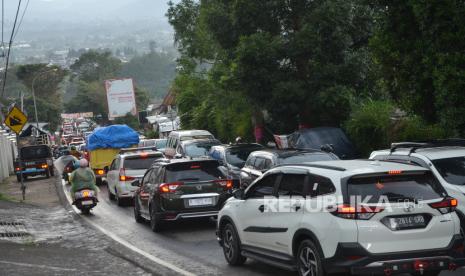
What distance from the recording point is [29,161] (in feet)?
146

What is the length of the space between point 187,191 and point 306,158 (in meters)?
3.14

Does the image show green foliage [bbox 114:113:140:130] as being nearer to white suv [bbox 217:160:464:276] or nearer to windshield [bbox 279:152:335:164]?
windshield [bbox 279:152:335:164]

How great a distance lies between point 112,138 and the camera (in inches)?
1411

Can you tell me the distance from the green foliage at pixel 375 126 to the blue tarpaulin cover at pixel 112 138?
1332 centimetres

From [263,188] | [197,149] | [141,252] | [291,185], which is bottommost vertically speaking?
[141,252]

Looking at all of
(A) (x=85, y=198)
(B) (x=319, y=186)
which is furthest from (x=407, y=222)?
(A) (x=85, y=198)

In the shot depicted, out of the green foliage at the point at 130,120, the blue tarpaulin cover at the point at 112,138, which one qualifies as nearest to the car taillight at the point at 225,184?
the blue tarpaulin cover at the point at 112,138

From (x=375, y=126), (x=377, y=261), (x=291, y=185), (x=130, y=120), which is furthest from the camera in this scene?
(x=130, y=120)

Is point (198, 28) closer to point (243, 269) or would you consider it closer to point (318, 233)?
point (243, 269)

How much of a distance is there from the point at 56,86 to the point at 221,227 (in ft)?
412

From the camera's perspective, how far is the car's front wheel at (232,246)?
1158cm

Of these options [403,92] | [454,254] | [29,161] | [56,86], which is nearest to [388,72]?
[403,92]

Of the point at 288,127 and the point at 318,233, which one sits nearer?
the point at 318,233

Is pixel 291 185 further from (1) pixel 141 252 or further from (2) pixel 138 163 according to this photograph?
(2) pixel 138 163
